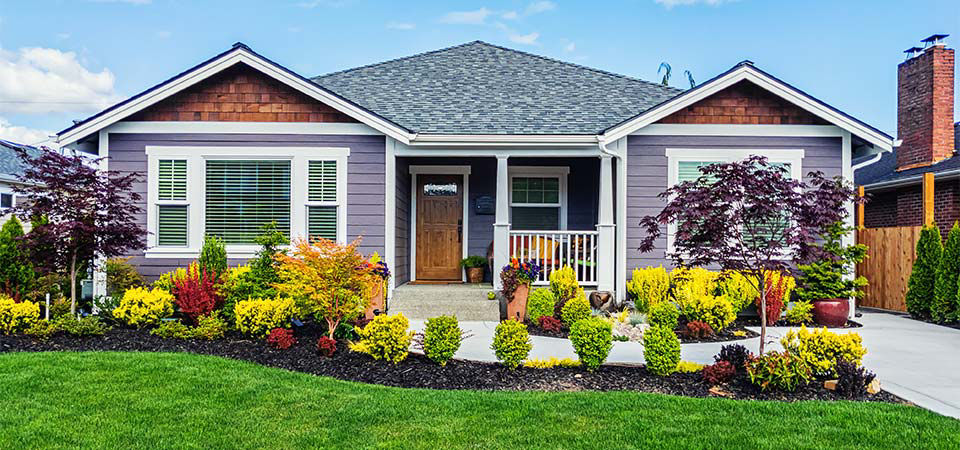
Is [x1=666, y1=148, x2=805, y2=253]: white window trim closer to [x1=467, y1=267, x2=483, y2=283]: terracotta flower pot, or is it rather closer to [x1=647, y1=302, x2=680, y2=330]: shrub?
[x1=647, y1=302, x2=680, y2=330]: shrub

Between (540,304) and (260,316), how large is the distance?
3.69m

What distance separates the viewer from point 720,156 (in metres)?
9.58

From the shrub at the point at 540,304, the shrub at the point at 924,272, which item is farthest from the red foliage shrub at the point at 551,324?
the shrub at the point at 924,272

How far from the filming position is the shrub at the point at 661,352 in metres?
5.34

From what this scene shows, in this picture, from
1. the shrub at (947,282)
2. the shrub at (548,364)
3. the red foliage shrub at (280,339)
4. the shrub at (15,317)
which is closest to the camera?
the shrub at (548,364)

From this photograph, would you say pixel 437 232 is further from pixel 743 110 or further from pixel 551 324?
pixel 743 110

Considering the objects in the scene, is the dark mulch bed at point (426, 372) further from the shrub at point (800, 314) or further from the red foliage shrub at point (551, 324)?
the shrub at point (800, 314)

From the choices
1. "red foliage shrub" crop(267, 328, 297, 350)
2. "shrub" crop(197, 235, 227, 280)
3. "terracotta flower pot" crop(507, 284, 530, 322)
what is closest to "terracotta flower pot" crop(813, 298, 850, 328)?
"terracotta flower pot" crop(507, 284, 530, 322)

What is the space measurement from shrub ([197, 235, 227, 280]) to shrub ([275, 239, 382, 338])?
2.16 metres

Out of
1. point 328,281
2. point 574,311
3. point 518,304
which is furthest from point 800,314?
point 328,281

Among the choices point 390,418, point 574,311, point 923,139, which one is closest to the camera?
point 390,418

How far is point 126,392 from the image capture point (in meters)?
4.81

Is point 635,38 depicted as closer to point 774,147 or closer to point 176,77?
point 774,147

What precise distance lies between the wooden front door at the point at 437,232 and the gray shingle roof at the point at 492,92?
1.44 metres
